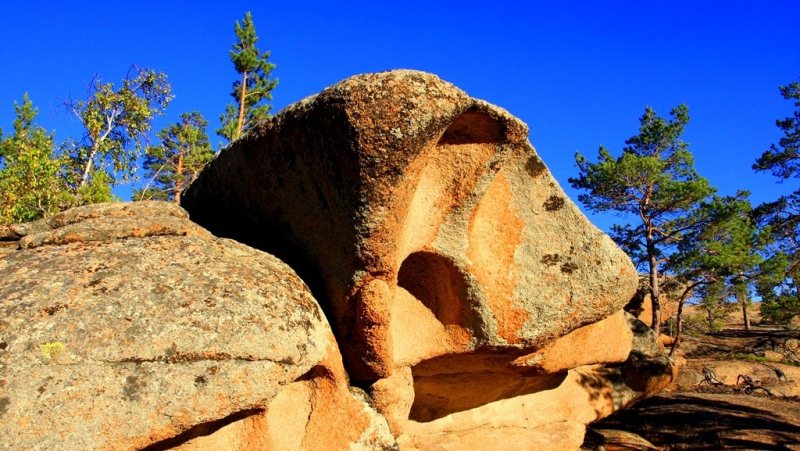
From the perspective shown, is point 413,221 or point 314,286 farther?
point 413,221

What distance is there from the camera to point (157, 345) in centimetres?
420

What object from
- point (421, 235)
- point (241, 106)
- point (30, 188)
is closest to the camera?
point (421, 235)

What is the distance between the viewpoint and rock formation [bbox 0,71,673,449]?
4043mm

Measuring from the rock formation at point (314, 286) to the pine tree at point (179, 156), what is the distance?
24911mm

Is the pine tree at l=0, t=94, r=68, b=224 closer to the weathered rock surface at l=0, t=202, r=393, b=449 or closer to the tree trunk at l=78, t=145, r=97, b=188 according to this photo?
the tree trunk at l=78, t=145, r=97, b=188

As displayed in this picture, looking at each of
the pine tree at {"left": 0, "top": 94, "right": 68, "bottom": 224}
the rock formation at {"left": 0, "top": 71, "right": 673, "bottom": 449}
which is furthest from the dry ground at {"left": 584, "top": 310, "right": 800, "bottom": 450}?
the pine tree at {"left": 0, "top": 94, "right": 68, "bottom": 224}

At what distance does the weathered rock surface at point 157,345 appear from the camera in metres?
3.81

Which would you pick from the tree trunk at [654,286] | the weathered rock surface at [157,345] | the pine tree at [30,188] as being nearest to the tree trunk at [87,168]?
the pine tree at [30,188]

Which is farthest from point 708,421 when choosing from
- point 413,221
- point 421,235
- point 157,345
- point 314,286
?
point 157,345

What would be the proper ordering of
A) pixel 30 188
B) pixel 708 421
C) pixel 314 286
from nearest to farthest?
1. pixel 314 286
2. pixel 708 421
3. pixel 30 188

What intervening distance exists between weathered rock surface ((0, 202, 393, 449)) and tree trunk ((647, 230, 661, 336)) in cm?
1941

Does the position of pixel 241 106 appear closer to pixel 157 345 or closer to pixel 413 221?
pixel 413 221

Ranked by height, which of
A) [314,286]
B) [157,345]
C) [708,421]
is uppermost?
[314,286]

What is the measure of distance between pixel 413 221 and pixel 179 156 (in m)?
30.2
